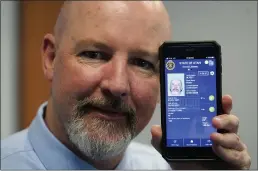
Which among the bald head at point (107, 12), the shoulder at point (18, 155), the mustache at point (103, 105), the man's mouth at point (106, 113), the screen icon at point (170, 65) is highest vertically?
the bald head at point (107, 12)

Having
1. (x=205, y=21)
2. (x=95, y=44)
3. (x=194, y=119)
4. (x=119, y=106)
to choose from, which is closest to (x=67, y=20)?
(x=95, y=44)

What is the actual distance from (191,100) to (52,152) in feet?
1.16

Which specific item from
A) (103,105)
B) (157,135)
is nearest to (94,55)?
(103,105)

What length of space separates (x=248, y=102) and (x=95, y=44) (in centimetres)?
58

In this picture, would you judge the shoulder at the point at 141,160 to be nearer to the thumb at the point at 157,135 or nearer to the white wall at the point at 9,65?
the thumb at the point at 157,135

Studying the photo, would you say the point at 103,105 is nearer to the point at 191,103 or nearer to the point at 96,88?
the point at 96,88

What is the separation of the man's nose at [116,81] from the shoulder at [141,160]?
0.27 meters

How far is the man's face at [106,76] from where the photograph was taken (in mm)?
606

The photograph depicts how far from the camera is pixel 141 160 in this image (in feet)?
2.80

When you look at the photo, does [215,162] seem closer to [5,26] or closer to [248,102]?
[248,102]

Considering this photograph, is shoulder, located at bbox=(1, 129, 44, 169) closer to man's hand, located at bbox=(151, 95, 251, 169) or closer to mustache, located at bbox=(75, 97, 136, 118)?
mustache, located at bbox=(75, 97, 136, 118)

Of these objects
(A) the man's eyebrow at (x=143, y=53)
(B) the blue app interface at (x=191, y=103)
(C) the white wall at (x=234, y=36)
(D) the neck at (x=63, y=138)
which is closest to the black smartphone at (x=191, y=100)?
(B) the blue app interface at (x=191, y=103)

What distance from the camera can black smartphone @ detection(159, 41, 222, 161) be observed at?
1.77ft

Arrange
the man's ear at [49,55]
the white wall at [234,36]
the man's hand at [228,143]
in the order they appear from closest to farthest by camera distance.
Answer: the man's hand at [228,143] → the man's ear at [49,55] → the white wall at [234,36]
